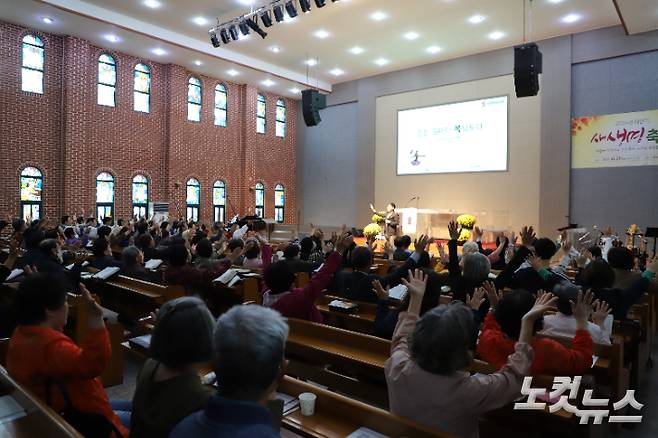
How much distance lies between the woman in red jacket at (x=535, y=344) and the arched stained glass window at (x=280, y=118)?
622 inches

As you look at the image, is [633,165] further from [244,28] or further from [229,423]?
[229,423]

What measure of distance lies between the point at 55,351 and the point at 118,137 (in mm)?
12744

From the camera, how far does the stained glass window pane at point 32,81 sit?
11609mm

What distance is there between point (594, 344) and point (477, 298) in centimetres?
91

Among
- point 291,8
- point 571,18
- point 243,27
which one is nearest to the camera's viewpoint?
point 291,8

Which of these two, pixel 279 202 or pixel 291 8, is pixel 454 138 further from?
pixel 279 202

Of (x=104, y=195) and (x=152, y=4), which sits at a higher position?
(x=152, y=4)

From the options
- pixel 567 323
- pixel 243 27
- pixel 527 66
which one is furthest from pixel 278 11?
pixel 567 323

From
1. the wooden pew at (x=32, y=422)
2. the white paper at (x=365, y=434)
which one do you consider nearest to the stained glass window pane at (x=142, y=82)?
the wooden pew at (x=32, y=422)

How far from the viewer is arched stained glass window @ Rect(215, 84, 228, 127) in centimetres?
1551

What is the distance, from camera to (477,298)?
2422mm

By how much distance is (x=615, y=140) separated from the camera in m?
11.0

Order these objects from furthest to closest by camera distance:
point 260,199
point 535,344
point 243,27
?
point 260,199
point 243,27
point 535,344

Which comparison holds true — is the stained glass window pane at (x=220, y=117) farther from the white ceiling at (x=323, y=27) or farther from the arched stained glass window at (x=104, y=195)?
the arched stained glass window at (x=104, y=195)
